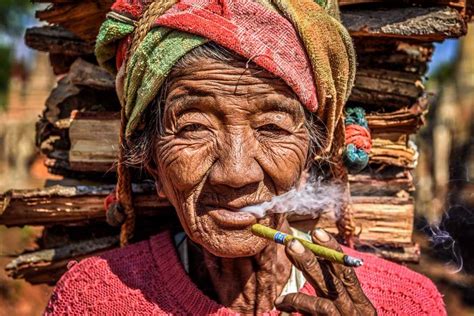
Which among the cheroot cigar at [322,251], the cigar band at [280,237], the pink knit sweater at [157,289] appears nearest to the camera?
the cheroot cigar at [322,251]

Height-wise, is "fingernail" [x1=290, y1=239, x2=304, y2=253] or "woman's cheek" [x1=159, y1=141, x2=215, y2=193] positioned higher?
"fingernail" [x1=290, y1=239, x2=304, y2=253]

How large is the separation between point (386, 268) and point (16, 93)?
2266 centimetres

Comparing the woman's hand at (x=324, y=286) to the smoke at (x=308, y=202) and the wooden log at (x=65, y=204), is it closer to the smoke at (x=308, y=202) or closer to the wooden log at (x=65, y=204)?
the smoke at (x=308, y=202)

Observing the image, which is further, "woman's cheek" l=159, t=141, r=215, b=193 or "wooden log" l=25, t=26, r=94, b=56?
"wooden log" l=25, t=26, r=94, b=56

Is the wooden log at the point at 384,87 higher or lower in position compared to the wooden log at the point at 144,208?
higher

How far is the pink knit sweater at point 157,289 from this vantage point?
2770 mm

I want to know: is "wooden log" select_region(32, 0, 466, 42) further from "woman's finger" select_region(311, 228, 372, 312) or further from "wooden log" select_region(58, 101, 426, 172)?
"woman's finger" select_region(311, 228, 372, 312)

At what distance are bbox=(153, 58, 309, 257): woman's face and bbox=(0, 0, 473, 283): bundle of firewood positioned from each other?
32.6 inches

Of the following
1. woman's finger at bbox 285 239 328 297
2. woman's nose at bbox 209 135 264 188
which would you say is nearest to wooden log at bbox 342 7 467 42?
woman's nose at bbox 209 135 264 188

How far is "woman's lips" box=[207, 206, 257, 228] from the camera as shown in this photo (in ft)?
7.92

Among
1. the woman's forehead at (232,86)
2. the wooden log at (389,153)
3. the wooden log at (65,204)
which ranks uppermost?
the woman's forehead at (232,86)

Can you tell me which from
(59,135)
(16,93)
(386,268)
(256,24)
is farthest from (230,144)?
(16,93)

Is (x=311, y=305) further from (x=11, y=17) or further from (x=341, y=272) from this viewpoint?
(x=11, y=17)

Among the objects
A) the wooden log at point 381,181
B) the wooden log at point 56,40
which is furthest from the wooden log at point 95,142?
the wooden log at point 56,40
